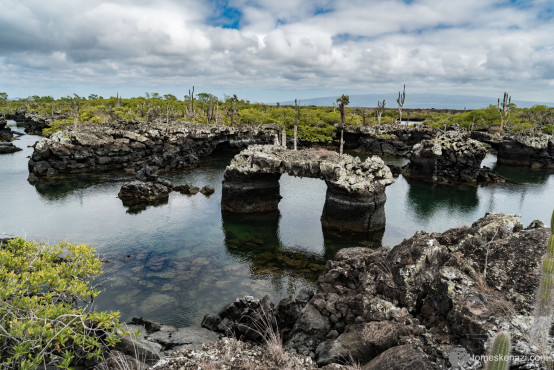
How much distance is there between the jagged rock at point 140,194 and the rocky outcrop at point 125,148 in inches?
528

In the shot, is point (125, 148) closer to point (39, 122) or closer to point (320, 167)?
point (320, 167)

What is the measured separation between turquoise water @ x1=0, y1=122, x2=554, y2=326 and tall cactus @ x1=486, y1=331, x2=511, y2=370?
425 inches

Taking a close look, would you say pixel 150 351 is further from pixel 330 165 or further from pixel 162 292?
pixel 330 165

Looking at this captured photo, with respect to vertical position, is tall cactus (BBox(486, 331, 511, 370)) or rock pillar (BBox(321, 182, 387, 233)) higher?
tall cactus (BBox(486, 331, 511, 370))

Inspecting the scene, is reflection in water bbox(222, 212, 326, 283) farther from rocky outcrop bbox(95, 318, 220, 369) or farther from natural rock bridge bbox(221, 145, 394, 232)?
rocky outcrop bbox(95, 318, 220, 369)

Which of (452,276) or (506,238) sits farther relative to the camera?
(506,238)

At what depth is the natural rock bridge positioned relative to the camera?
1142 inches

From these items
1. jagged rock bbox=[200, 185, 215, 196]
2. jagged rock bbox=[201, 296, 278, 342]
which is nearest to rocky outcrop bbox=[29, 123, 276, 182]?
jagged rock bbox=[200, 185, 215, 196]

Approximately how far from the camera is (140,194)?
3781cm

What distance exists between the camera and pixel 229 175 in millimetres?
33125

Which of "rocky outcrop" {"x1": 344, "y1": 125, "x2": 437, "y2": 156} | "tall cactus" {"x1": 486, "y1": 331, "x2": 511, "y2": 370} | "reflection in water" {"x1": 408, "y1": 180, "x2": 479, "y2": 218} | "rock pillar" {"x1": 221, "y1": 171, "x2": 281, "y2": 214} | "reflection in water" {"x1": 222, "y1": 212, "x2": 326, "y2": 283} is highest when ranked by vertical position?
"rocky outcrop" {"x1": 344, "y1": 125, "x2": 437, "y2": 156}

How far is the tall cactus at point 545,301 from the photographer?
7.25m

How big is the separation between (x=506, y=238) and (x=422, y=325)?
4135mm

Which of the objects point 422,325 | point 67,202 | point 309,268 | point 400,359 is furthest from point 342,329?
point 67,202
